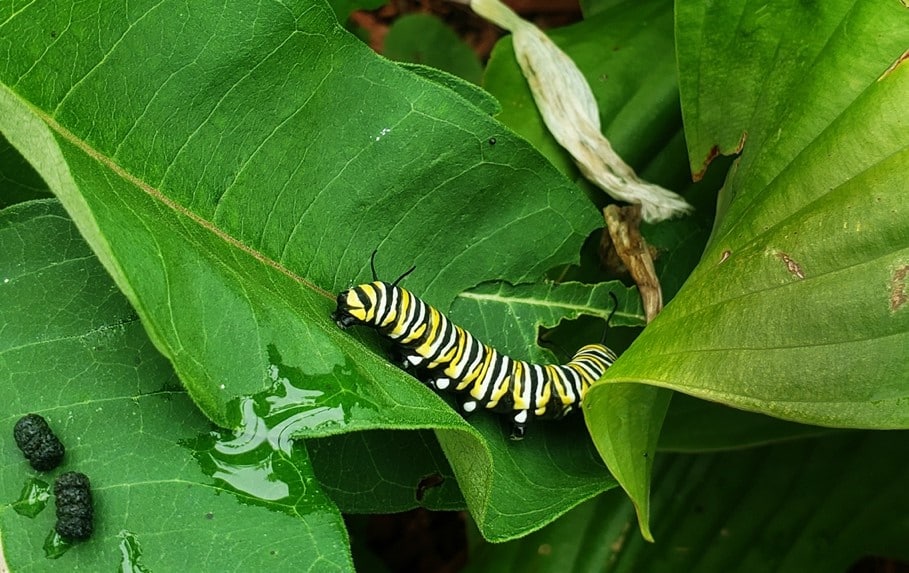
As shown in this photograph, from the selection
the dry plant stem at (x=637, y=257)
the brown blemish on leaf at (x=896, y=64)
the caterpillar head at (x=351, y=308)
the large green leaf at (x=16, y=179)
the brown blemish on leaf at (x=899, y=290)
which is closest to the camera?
the brown blemish on leaf at (x=899, y=290)

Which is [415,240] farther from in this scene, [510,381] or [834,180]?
[834,180]

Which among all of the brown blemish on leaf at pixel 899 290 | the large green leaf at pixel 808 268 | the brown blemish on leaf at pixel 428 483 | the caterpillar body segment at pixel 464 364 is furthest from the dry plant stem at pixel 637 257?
the brown blemish on leaf at pixel 899 290

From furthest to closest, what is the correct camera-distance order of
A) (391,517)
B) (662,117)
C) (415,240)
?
(391,517), (662,117), (415,240)

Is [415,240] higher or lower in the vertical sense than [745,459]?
higher

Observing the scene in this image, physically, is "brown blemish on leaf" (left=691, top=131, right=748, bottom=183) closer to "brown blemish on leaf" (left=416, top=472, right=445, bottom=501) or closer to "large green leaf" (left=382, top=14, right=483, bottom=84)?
"brown blemish on leaf" (left=416, top=472, right=445, bottom=501)

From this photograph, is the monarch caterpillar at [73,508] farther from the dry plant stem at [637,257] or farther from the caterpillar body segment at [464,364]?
the dry plant stem at [637,257]

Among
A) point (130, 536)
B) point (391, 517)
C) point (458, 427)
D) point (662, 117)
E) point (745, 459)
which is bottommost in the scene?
point (391, 517)

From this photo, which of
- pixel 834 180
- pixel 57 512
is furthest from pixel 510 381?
pixel 57 512

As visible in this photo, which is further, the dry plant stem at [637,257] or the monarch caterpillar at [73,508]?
the dry plant stem at [637,257]
